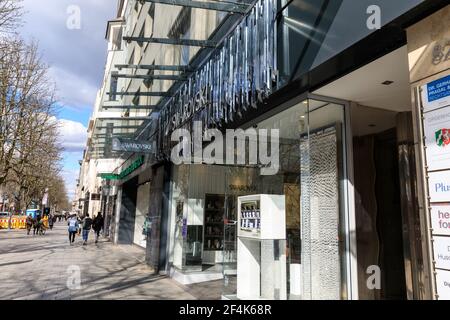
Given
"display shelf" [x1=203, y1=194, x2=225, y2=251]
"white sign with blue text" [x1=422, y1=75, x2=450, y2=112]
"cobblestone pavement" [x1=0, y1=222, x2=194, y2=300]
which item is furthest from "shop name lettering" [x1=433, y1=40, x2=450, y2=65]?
"display shelf" [x1=203, y1=194, x2=225, y2=251]

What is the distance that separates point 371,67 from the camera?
4504 mm

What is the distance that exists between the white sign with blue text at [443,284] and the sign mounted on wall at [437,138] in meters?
0.87

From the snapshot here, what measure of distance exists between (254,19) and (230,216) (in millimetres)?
4113

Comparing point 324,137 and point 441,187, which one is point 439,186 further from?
point 324,137

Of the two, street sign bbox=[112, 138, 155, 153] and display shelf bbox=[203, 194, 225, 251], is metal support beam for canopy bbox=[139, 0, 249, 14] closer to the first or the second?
street sign bbox=[112, 138, 155, 153]

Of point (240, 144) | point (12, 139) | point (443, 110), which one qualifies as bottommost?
point (443, 110)

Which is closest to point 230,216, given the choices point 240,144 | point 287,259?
point 240,144

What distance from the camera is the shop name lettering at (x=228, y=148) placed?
264 inches

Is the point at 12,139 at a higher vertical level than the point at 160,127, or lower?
higher

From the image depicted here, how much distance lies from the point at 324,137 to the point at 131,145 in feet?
21.4

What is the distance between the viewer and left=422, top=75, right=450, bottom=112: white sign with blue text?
3062 mm

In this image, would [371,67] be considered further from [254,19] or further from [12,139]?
[12,139]

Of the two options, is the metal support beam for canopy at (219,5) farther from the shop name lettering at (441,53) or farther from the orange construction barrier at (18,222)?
the orange construction barrier at (18,222)

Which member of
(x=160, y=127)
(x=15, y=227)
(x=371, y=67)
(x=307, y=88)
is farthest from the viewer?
(x=15, y=227)
